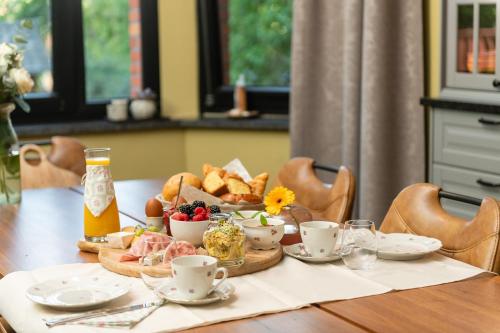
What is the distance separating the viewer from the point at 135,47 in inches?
203

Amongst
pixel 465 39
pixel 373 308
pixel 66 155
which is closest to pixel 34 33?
pixel 66 155

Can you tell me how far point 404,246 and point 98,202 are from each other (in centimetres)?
79

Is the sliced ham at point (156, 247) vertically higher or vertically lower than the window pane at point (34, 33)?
lower

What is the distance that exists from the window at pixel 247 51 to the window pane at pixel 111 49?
1.22ft

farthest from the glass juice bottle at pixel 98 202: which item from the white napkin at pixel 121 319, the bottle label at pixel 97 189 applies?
the white napkin at pixel 121 319

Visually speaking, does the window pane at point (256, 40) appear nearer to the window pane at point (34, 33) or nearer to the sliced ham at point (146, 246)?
the window pane at point (34, 33)

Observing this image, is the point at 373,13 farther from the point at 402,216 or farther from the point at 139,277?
the point at 139,277

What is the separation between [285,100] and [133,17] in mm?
966

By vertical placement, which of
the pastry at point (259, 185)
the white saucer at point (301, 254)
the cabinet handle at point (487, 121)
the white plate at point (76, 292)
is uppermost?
the cabinet handle at point (487, 121)

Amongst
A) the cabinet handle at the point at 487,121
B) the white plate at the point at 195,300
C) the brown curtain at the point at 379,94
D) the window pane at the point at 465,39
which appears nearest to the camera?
the white plate at the point at 195,300

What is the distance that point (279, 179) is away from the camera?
332 centimetres

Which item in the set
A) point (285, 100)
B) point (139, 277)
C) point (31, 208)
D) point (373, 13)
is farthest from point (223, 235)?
point (285, 100)

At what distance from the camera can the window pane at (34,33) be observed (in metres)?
4.72

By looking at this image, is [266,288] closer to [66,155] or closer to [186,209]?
[186,209]
